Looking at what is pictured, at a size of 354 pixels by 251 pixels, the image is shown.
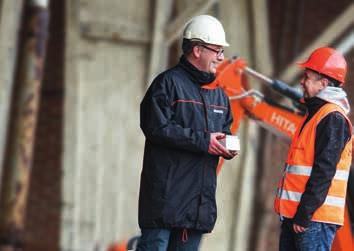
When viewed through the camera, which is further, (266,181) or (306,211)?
(266,181)

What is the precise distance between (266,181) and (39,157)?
3.23 metres

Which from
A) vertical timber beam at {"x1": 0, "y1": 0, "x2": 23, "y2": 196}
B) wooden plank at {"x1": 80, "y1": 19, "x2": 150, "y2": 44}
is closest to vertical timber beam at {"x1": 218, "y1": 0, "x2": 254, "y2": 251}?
wooden plank at {"x1": 80, "y1": 19, "x2": 150, "y2": 44}

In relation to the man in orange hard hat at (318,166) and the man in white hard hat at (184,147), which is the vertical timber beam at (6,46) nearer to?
the man in white hard hat at (184,147)

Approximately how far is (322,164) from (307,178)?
143 mm

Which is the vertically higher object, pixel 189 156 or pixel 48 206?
pixel 189 156

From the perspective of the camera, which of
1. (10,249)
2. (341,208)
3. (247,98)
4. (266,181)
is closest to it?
(341,208)

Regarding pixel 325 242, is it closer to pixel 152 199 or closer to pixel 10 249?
pixel 152 199

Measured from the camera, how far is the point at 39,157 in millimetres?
14023

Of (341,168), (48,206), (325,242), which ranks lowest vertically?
(48,206)

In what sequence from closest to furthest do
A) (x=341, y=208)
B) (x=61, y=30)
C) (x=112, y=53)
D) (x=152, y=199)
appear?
(x=152, y=199) < (x=341, y=208) < (x=112, y=53) < (x=61, y=30)

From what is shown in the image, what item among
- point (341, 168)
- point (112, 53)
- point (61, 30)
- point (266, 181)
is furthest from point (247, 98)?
point (61, 30)

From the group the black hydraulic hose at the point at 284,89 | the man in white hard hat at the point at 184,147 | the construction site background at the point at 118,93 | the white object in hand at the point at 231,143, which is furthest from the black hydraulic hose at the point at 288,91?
the construction site background at the point at 118,93

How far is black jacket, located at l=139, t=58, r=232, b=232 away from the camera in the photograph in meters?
5.67

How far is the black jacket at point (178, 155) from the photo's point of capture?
567 cm
